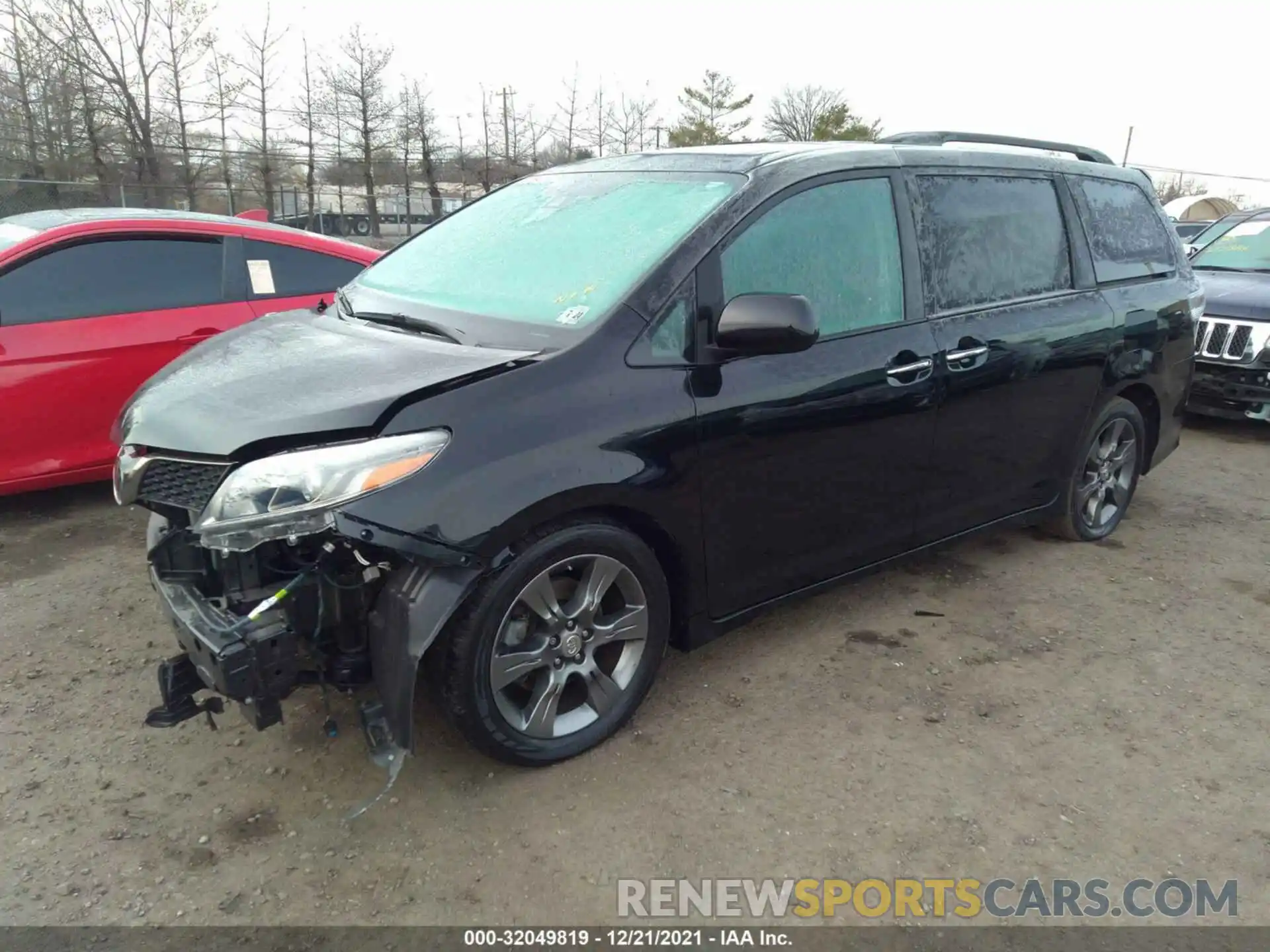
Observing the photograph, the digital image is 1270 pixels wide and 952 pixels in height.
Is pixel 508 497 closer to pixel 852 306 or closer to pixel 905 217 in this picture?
pixel 852 306

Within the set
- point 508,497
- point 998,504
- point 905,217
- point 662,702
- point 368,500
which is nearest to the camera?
point 368,500

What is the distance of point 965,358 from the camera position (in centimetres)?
348

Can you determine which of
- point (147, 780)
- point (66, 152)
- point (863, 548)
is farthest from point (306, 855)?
point (66, 152)

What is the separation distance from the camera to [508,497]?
7.73ft

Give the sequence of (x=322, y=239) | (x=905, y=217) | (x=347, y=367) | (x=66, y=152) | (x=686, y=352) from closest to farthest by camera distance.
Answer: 1. (x=347, y=367)
2. (x=686, y=352)
3. (x=905, y=217)
4. (x=322, y=239)
5. (x=66, y=152)

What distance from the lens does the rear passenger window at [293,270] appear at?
16.9ft

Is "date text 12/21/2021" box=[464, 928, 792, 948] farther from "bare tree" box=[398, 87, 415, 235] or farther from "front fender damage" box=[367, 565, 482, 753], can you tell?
"bare tree" box=[398, 87, 415, 235]

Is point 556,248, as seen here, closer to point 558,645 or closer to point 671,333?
point 671,333

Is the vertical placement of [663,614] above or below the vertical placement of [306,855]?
above

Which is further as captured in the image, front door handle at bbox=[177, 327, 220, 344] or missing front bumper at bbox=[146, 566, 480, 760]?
front door handle at bbox=[177, 327, 220, 344]

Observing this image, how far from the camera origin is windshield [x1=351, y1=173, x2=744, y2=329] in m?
2.81

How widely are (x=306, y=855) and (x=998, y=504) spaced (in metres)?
3.10

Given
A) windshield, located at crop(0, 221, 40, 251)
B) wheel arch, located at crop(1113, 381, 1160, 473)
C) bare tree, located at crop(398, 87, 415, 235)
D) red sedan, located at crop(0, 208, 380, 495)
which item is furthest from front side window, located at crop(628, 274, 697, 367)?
bare tree, located at crop(398, 87, 415, 235)

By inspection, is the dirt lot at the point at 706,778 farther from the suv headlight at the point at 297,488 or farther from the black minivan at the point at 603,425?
the suv headlight at the point at 297,488
